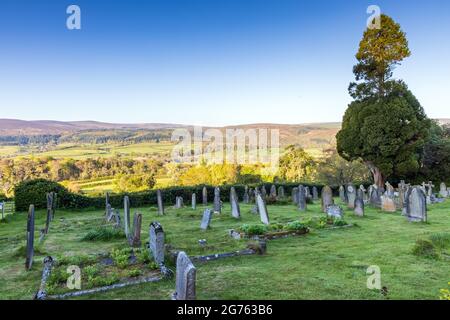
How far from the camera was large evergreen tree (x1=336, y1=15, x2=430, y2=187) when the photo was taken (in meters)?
30.8

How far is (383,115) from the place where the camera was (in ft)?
102

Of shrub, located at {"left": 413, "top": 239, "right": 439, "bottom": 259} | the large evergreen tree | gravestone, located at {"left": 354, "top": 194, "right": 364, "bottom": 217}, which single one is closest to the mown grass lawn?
shrub, located at {"left": 413, "top": 239, "right": 439, "bottom": 259}

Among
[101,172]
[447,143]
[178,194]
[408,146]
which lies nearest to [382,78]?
[408,146]

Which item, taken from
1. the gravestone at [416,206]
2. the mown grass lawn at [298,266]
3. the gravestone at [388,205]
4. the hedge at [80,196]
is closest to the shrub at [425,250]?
the mown grass lawn at [298,266]

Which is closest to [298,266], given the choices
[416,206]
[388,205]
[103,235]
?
[103,235]

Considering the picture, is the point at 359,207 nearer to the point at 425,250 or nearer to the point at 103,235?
the point at 425,250

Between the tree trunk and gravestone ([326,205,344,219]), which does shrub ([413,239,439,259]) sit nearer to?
gravestone ([326,205,344,219])

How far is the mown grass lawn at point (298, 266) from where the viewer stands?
6.79 meters

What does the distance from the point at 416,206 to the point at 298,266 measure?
29.5ft

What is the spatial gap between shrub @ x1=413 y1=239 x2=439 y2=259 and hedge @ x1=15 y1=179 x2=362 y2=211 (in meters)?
21.2

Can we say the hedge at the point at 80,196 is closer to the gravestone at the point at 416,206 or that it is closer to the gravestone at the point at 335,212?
the gravestone at the point at 335,212

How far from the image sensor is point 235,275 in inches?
311

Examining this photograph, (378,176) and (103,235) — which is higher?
(378,176)
